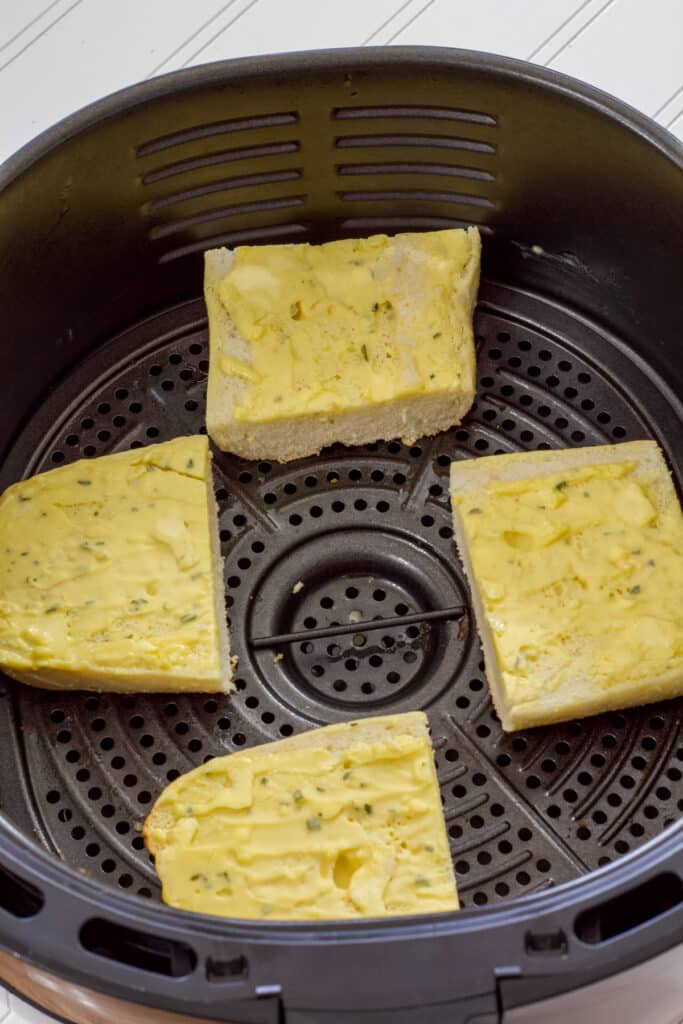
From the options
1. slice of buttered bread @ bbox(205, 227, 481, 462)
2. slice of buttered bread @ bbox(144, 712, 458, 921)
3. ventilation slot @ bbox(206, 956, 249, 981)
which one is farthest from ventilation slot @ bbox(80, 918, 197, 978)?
slice of buttered bread @ bbox(205, 227, 481, 462)

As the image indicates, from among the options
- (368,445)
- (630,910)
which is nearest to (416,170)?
(368,445)

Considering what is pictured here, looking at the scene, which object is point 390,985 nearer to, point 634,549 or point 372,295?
point 634,549

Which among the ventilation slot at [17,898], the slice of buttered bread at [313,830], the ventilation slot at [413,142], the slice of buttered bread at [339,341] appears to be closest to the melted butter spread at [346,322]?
the slice of buttered bread at [339,341]

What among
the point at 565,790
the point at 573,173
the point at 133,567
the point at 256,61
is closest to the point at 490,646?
the point at 565,790

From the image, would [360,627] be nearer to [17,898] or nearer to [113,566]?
[113,566]

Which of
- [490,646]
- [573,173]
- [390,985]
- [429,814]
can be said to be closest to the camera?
[390,985]

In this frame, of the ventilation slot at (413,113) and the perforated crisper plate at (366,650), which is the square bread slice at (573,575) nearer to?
the perforated crisper plate at (366,650)
